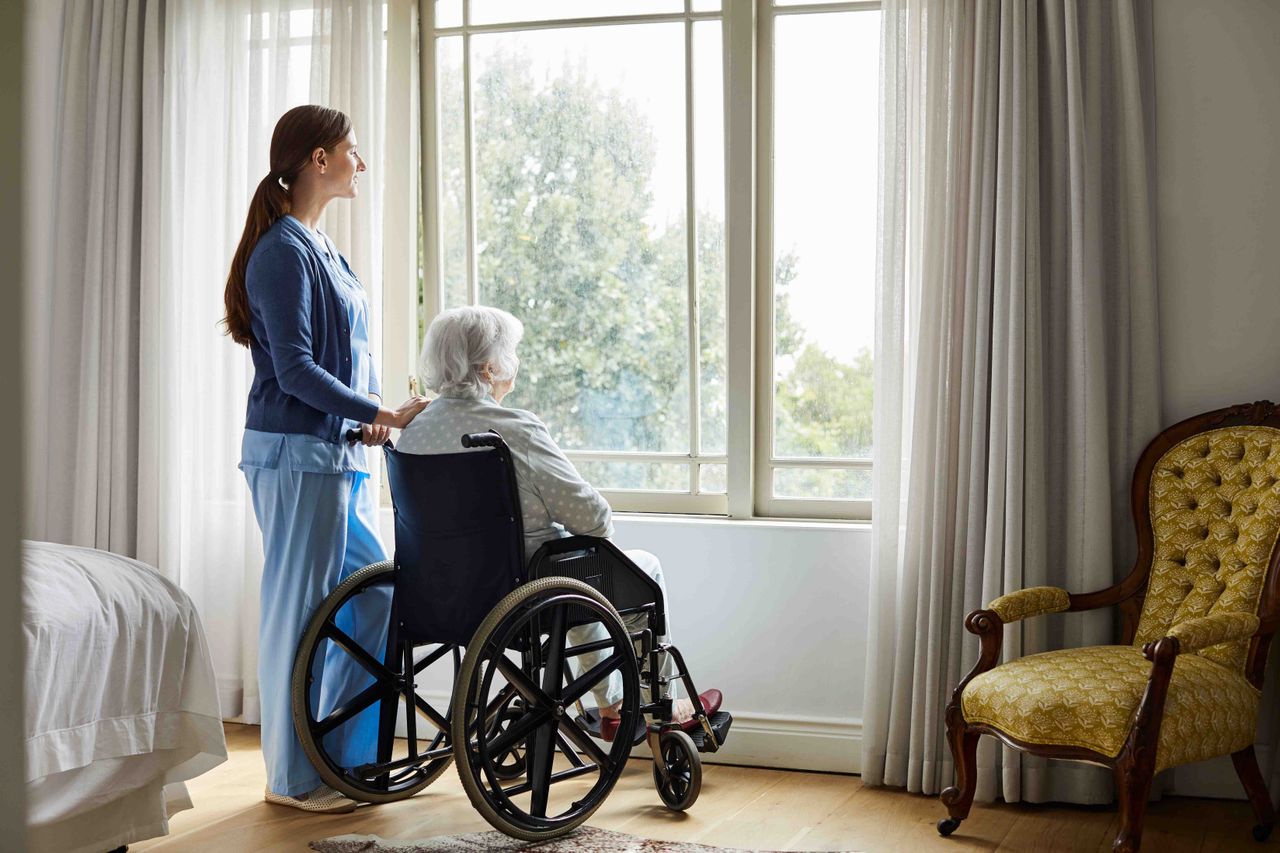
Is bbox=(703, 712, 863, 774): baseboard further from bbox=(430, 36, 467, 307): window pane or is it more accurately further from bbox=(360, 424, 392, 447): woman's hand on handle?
bbox=(430, 36, 467, 307): window pane

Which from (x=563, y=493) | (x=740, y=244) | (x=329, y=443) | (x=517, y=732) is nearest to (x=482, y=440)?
(x=563, y=493)

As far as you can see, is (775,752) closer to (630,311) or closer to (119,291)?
(630,311)

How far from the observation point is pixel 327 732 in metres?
2.69

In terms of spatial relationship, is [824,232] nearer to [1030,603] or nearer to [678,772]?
[1030,603]

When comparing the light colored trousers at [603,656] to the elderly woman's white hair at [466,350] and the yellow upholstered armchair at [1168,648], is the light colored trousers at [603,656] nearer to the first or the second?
the elderly woman's white hair at [466,350]

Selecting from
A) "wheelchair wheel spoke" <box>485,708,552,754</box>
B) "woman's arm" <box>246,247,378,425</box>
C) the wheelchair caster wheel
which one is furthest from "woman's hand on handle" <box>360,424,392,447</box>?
the wheelchair caster wheel

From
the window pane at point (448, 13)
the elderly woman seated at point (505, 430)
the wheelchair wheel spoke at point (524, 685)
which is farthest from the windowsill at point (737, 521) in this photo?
the window pane at point (448, 13)

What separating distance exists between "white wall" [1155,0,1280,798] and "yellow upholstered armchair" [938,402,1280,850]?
198 millimetres

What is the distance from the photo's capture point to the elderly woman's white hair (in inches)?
104

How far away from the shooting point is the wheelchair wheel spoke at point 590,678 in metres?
2.51

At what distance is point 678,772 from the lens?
2.77 meters

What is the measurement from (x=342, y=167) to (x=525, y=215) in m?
0.87

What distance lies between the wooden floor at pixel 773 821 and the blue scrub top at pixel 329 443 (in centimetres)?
86

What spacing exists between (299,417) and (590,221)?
123cm
